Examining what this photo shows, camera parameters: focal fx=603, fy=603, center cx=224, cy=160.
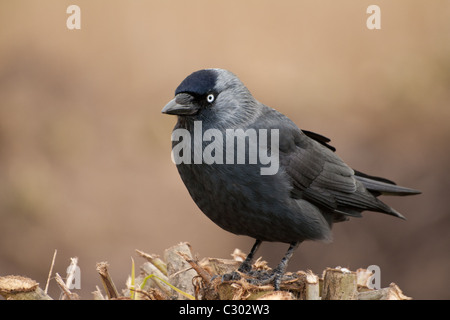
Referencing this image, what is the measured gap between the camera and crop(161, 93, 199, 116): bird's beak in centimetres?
339

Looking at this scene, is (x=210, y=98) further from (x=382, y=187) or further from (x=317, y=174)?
(x=382, y=187)

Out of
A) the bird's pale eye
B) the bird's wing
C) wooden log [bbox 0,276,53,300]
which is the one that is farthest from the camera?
the bird's wing

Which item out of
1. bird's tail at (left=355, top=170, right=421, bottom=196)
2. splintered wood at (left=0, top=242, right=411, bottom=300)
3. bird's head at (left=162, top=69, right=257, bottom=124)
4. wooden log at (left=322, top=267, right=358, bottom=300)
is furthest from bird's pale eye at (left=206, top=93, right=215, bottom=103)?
bird's tail at (left=355, top=170, right=421, bottom=196)

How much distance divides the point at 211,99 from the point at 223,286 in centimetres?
109

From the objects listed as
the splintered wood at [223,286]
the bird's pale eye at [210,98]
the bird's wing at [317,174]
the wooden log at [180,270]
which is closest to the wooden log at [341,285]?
the splintered wood at [223,286]

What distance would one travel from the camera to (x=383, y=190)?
169 inches

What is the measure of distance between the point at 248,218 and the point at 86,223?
9.42 ft

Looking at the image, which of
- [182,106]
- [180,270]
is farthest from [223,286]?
[182,106]

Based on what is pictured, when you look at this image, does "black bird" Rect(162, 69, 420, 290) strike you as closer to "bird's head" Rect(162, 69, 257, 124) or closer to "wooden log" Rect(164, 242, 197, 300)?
"bird's head" Rect(162, 69, 257, 124)

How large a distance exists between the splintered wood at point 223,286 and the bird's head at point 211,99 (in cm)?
84

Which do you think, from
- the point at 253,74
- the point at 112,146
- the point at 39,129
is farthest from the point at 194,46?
the point at 39,129
